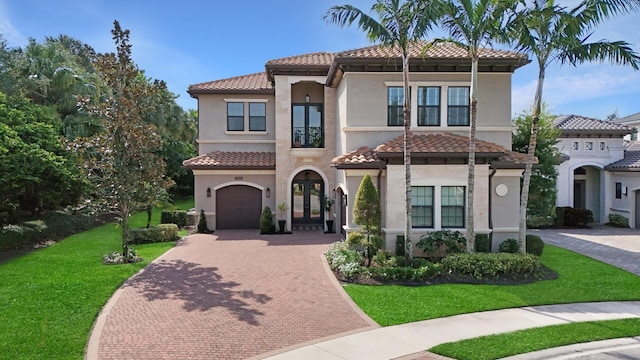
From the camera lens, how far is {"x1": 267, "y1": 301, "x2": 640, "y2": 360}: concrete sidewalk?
7.77m

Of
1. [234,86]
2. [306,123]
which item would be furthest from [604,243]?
[234,86]

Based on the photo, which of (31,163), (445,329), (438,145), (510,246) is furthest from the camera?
(31,163)

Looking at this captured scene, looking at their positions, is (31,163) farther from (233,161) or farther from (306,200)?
(306,200)

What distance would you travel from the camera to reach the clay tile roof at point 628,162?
26.0 meters

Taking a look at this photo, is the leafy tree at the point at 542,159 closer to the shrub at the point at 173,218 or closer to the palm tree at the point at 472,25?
the palm tree at the point at 472,25

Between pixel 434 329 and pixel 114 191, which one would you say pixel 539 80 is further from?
pixel 114 191

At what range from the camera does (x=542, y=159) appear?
2339 cm

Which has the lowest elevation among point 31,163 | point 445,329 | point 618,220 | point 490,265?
point 445,329

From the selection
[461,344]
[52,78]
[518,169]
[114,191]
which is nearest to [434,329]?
[461,344]

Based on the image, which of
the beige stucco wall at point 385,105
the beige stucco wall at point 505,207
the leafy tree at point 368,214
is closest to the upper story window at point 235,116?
the beige stucco wall at point 385,105

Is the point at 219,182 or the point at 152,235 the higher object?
the point at 219,182

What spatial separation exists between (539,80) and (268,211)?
1334cm

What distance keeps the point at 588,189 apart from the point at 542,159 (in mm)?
9090

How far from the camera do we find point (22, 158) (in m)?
15.7
